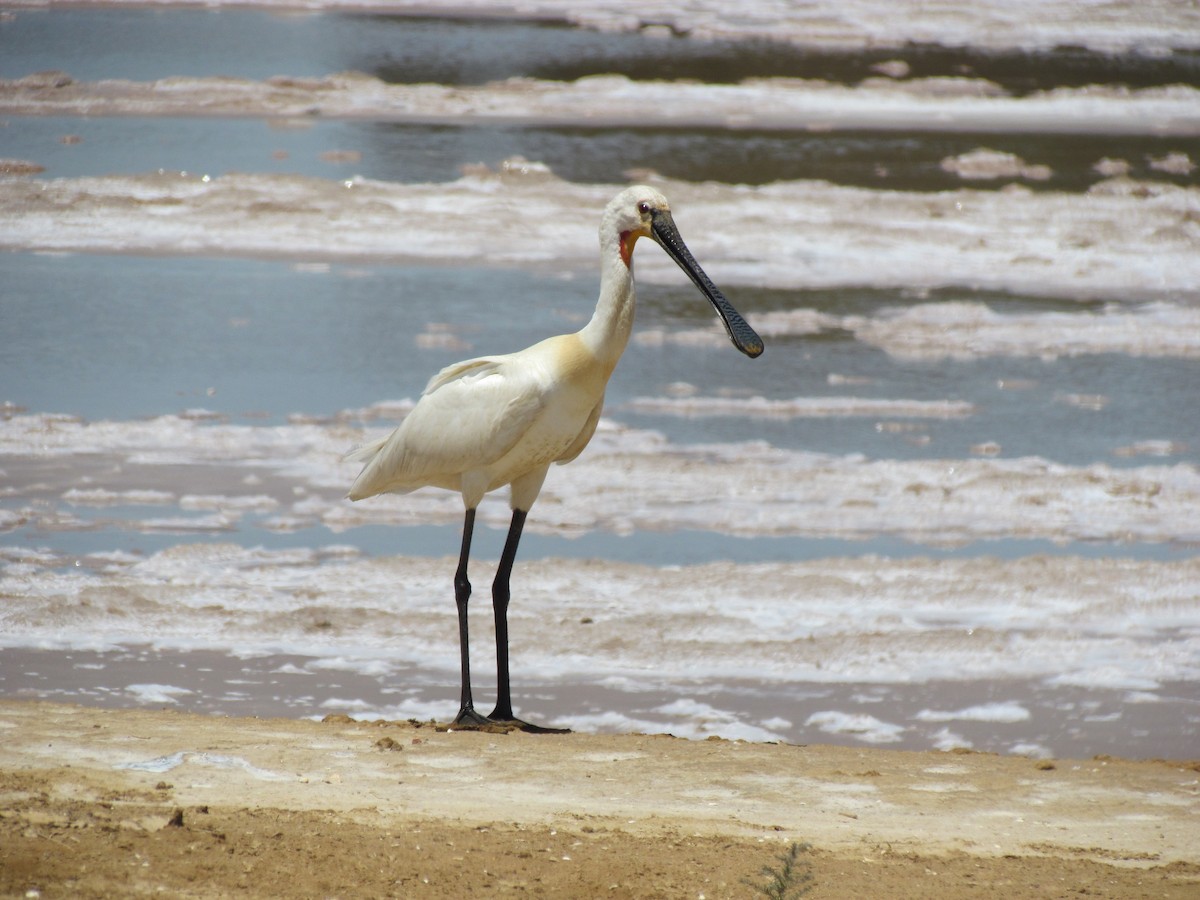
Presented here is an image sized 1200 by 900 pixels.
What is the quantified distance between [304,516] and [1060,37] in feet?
59.2

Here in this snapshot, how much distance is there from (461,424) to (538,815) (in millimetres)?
1827

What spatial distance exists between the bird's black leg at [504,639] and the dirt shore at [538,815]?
0.98 ft

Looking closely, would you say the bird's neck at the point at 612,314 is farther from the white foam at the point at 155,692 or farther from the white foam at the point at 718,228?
the white foam at the point at 718,228

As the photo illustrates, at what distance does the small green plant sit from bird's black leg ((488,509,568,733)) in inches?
70.0

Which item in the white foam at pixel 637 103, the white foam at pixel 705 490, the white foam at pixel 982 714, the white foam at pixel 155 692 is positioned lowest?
the white foam at pixel 155 692

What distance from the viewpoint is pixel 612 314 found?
20.4ft

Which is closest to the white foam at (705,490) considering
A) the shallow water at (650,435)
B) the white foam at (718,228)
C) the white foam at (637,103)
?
the shallow water at (650,435)

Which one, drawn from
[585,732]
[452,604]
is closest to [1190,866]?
[585,732]

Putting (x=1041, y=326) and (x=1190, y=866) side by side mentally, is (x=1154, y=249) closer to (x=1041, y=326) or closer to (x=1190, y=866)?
(x=1041, y=326)

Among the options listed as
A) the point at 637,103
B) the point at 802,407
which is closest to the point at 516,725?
the point at 802,407

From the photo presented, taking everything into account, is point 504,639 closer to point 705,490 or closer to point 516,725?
point 516,725

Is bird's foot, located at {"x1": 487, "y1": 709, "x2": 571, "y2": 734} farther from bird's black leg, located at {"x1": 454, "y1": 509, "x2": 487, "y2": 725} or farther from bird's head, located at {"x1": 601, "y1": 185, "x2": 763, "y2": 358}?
bird's head, located at {"x1": 601, "y1": 185, "x2": 763, "y2": 358}

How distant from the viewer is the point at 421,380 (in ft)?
35.0

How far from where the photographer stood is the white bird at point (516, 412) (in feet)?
20.1
